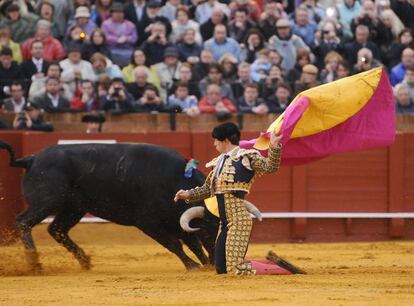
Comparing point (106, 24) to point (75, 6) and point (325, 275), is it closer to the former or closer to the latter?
point (75, 6)

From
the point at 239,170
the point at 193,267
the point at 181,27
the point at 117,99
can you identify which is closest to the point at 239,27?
the point at 181,27

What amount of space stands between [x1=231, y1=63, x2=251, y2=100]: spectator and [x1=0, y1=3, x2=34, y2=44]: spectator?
2.54 meters

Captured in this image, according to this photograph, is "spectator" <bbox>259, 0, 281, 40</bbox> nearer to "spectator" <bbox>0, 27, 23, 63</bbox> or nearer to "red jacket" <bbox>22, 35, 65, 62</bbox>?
"red jacket" <bbox>22, 35, 65, 62</bbox>

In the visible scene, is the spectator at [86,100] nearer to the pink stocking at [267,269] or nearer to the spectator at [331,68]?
the spectator at [331,68]

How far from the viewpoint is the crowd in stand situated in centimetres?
1456

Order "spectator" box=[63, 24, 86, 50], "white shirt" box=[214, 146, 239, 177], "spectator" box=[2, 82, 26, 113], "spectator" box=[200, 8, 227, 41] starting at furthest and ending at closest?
"spectator" box=[200, 8, 227, 41], "spectator" box=[63, 24, 86, 50], "spectator" box=[2, 82, 26, 113], "white shirt" box=[214, 146, 239, 177]

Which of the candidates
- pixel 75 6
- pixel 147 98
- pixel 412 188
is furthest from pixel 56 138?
pixel 412 188

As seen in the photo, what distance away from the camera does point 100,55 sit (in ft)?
48.4

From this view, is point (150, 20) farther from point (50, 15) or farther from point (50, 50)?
point (50, 50)

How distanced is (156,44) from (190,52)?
1.35 feet

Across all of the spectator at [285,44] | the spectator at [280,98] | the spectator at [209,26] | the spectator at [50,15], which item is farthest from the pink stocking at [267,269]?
the spectator at [50,15]

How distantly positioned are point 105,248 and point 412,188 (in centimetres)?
341

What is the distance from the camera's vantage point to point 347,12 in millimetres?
16375

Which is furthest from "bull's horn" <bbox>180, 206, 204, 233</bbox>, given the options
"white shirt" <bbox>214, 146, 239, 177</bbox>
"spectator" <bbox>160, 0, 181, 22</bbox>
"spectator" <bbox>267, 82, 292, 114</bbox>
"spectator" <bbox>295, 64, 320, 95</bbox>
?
"spectator" <bbox>160, 0, 181, 22</bbox>
